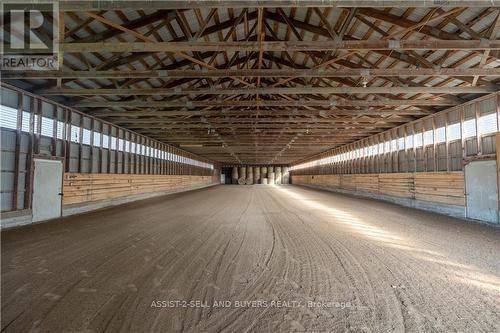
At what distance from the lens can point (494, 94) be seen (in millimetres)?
9578

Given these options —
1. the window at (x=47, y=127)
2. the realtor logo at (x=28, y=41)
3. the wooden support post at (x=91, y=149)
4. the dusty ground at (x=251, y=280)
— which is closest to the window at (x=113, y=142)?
the wooden support post at (x=91, y=149)

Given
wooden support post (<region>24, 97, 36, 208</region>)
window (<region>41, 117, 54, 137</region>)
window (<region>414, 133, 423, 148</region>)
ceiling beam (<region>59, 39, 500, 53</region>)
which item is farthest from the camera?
window (<region>414, 133, 423, 148</region>)

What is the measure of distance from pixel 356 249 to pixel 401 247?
1.22 metres

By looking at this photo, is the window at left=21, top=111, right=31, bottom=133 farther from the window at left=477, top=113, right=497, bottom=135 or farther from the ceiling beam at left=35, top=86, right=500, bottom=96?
the window at left=477, top=113, right=497, bottom=135

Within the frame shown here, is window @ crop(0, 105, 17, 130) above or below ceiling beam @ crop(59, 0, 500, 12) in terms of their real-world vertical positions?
below

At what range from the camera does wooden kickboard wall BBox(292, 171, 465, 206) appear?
11200 mm

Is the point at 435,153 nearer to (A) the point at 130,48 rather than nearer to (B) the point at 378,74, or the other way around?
(B) the point at 378,74

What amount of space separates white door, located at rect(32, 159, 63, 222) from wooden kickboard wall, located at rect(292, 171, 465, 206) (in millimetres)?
16847

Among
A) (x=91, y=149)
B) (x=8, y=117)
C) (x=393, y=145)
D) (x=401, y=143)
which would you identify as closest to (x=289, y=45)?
(x=8, y=117)

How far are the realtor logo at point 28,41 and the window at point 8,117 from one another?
1379mm

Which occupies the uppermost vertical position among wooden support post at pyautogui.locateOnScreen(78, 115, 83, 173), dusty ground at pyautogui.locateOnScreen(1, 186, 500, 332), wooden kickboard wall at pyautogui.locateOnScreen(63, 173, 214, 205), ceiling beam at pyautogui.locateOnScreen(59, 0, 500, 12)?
ceiling beam at pyautogui.locateOnScreen(59, 0, 500, 12)

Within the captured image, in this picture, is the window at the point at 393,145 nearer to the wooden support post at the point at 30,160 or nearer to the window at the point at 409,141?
the window at the point at 409,141

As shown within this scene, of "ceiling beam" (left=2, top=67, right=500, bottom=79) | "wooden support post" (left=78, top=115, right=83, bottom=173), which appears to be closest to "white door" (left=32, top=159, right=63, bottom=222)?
"wooden support post" (left=78, top=115, right=83, bottom=173)

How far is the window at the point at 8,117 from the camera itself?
8242 mm
